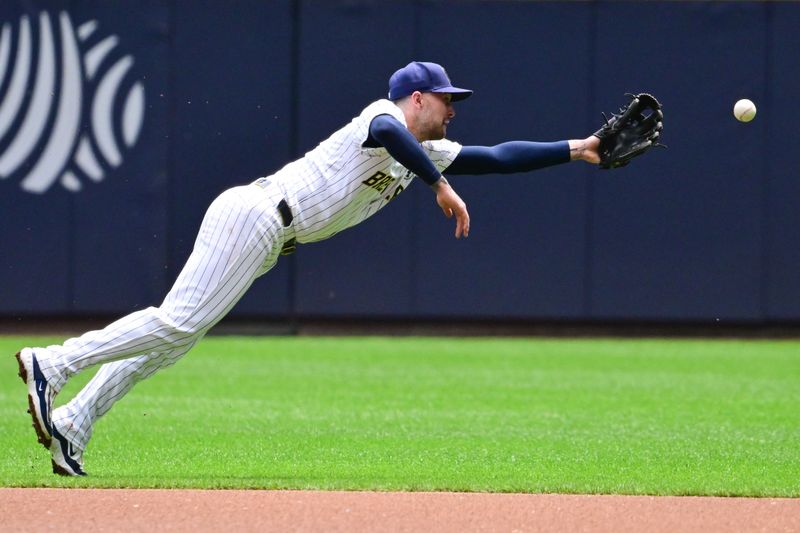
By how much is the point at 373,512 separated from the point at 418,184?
26.5 feet

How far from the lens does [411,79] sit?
5488 mm

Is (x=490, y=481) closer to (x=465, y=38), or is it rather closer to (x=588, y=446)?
(x=588, y=446)

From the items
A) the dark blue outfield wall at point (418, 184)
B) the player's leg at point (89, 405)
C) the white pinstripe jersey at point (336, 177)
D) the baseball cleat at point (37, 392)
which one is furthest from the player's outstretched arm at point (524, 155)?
the dark blue outfield wall at point (418, 184)

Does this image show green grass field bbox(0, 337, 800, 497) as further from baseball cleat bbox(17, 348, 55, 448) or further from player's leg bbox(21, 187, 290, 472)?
player's leg bbox(21, 187, 290, 472)

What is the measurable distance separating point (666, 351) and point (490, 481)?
7005 mm

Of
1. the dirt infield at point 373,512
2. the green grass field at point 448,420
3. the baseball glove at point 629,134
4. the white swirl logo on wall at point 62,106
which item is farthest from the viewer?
the white swirl logo on wall at point 62,106

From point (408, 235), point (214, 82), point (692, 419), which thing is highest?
point (214, 82)

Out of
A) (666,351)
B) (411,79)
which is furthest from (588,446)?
(666,351)

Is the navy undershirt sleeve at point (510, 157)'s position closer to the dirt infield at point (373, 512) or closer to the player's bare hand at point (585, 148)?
the player's bare hand at point (585, 148)

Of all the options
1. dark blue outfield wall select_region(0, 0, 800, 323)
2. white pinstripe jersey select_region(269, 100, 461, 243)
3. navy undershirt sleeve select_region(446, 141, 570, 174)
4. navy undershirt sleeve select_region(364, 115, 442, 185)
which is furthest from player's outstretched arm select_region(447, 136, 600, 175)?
dark blue outfield wall select_region(0, 0, 800, 323)

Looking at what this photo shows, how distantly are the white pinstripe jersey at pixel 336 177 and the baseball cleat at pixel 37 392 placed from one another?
1.12m

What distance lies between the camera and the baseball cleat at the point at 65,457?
538 cm

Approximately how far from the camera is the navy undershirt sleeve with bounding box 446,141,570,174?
5.80m

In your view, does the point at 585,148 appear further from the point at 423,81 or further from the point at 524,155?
the point at 423,81
